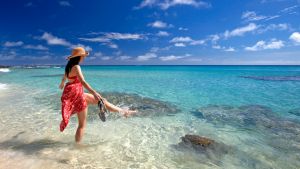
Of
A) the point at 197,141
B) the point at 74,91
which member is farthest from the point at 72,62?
the point at 197,141

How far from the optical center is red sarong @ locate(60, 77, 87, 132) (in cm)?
479

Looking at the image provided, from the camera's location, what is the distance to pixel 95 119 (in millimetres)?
8094

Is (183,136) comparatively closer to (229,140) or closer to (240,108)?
(229,140)

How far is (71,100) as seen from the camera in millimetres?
4883

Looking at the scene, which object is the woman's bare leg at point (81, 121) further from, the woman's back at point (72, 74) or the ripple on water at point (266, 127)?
the ripple on water at point (266, 127)

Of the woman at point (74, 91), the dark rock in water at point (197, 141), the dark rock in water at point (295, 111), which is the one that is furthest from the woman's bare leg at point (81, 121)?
the dark rock in water at point (295, 111)

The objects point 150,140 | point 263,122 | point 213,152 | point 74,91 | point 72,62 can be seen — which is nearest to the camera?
point 72,62

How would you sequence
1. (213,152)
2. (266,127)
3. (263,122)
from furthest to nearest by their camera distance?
1. (263,122)
2. (266,127)
3. (213,152)

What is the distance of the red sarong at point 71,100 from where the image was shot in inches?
189

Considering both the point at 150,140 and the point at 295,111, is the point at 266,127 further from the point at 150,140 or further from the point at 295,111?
the point at 150,140

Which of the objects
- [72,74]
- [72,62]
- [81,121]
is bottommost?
[81,121]

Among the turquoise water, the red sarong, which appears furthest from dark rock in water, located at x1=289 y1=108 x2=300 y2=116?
the red sarong

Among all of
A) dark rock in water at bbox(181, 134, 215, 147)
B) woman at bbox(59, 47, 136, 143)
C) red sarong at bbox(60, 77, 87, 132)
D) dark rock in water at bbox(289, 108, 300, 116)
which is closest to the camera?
woman at bbox(59, 47, 136, 143)

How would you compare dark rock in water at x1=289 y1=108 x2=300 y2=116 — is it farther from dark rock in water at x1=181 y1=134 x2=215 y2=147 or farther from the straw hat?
the straw hat
